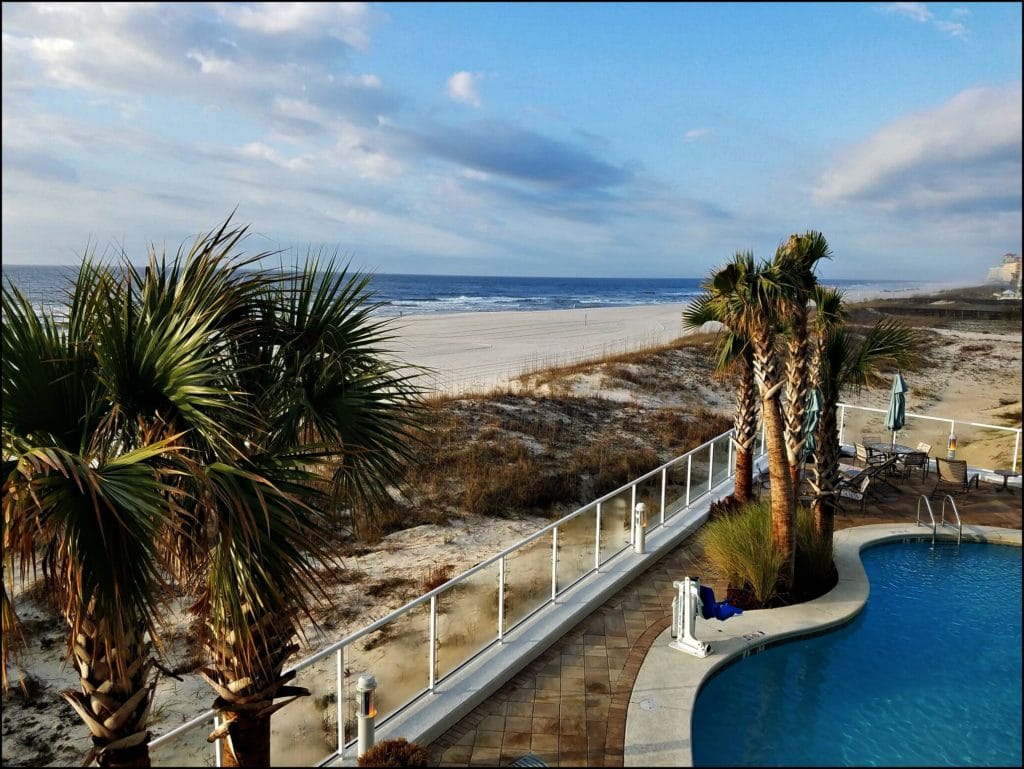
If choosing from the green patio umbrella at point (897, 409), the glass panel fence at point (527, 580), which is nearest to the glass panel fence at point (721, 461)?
the green patio umbrella at point (897, 409)

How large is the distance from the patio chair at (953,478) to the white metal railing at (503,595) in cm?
432

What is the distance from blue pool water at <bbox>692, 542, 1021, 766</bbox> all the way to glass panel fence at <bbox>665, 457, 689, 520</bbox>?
2.86 meters

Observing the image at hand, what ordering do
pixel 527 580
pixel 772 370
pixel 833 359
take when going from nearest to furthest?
pixel 527 580, pixel 772 370, pixel 833 359

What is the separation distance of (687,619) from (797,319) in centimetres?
394

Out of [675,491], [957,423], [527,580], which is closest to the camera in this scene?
[527,580]

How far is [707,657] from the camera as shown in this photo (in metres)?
6.42

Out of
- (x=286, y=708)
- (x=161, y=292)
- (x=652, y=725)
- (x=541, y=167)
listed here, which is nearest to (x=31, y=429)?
(x=161, y=292)

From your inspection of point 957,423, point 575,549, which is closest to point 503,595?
point 575,549

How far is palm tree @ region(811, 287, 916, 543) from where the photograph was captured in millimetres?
9273

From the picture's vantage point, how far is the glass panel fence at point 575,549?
774cm

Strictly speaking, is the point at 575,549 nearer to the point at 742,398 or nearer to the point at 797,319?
the point at 797,319

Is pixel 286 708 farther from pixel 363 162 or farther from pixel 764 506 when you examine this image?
pixel 363 162

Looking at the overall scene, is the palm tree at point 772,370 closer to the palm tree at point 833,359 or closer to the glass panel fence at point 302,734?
the palm tree at point 833,359

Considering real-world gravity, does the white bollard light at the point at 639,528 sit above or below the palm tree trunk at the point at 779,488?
below
